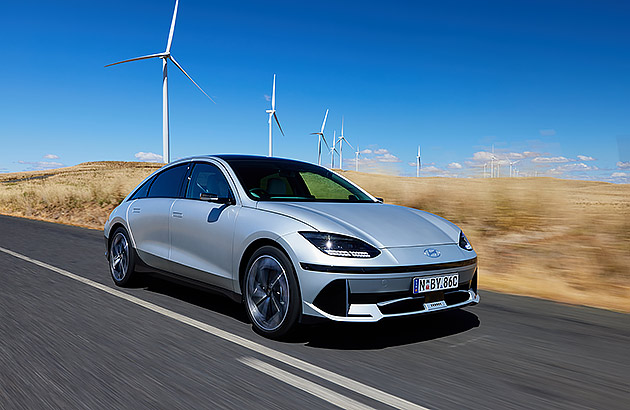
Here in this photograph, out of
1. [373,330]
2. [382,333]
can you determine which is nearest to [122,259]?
[373,330]

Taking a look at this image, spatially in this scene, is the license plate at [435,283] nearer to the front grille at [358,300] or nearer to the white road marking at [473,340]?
the front grille at [358,300]

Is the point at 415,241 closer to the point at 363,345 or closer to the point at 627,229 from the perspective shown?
the point at 363,345

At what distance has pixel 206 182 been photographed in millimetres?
5750

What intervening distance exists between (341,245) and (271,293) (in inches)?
30.6

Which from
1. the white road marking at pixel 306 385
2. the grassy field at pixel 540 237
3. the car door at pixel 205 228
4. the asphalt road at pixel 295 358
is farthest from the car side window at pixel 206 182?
the grassy field at pixel 540 237

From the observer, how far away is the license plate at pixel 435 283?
166 inches

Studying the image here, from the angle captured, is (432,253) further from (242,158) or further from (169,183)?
(169,183)

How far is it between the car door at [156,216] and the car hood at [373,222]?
1.56m

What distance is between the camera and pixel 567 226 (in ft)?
31.9

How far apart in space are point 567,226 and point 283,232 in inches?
275

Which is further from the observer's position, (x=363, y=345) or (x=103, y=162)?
(x=103, y=162)

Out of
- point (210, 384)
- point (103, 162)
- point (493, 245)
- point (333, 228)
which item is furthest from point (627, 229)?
point (103, 162)

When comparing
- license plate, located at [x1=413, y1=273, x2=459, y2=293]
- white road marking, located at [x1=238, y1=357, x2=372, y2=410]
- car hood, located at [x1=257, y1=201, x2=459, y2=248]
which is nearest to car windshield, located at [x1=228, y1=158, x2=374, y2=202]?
car hood, located at [x1=257, y1=201, x2=459, y2=248]

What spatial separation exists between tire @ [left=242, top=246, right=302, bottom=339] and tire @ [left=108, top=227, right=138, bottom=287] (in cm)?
226
